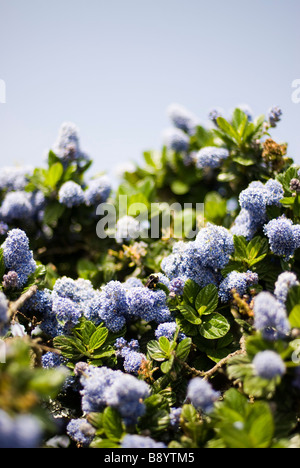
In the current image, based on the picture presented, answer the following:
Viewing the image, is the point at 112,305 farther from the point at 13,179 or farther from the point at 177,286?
the point at 13,179

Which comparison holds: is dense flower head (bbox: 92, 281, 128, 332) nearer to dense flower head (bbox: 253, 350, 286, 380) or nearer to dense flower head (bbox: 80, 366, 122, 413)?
dense flower head (bbox: 80, 366, 122, 413)

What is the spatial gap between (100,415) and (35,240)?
1.67m

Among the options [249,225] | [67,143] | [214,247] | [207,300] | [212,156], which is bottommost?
[207,300]

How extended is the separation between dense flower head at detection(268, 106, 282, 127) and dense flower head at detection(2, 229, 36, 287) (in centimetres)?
176

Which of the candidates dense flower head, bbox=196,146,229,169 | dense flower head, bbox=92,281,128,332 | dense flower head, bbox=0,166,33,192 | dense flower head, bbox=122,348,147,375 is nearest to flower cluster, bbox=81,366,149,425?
dense flower head, bbox=122,348,147,375

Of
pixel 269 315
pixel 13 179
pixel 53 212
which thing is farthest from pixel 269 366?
pixel 13 179

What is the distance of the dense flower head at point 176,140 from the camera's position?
136 inches

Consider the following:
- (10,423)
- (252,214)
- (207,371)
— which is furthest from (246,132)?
(10,423)

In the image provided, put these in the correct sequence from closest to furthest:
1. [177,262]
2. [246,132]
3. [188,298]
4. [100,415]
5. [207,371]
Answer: [100,415] < [207,371] < [188,298] < [177,262] < [246,132]

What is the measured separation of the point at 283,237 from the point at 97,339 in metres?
1.04

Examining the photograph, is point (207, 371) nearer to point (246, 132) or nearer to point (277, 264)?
point (277, 264)

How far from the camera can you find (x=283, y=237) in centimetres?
189

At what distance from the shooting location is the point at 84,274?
8.35 feet

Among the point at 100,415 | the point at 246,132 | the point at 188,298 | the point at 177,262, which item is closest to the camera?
the point at 100,415
